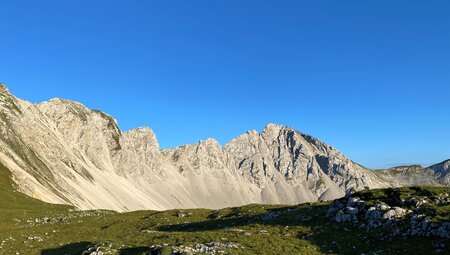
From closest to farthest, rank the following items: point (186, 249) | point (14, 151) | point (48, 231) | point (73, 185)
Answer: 1. point (186, 249)
2. point (48, 231)
3. point (14, 151)
4. point (73, 185)

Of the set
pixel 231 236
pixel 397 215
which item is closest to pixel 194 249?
pixel 231 236

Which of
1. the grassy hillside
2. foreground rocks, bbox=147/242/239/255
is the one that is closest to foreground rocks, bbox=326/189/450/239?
the grassy hillside

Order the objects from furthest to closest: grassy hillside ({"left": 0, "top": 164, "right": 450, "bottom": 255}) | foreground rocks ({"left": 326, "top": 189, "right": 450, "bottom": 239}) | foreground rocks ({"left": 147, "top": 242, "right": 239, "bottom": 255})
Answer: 1. foreground rocks ({"left": 326, "top": 189, "right": 450, "bottom": 239})
2. grassy hillside ({"left": 0, "top": 164, "right": 450, "bottom": 255})
3. foreground rocks ({"left": 147, "top": 242, "right": 239, "bottom": 255})

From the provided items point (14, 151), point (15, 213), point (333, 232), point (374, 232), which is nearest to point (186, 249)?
point (333, 232)

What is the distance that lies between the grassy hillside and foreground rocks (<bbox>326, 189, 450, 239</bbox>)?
814 millimetres

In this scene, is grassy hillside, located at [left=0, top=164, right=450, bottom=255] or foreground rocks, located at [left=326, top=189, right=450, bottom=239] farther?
foreground rocks, located at [left=326, top=189, right=450, bottom=239]

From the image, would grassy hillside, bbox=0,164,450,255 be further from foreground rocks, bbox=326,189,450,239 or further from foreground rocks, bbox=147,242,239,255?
foreground rocks, bbox=326,189,450,239

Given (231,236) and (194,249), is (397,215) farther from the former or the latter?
(194,249)

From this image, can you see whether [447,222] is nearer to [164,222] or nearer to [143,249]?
[143,249]

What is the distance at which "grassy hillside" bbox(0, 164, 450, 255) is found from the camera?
33.2 metres

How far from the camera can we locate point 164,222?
57062mm

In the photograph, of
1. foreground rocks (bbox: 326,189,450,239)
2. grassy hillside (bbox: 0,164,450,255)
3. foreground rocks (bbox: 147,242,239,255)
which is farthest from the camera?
foreground rocks (bbox: 326,189,450,239)

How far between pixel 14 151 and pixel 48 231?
130564mm

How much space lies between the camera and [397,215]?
37625 millimetres
